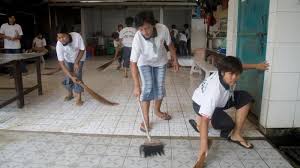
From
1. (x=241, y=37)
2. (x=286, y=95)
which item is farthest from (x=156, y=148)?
(x=241, y=37)

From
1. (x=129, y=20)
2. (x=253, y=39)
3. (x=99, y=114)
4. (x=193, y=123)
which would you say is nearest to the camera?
(x=193, y=123)

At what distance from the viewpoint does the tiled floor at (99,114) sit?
3486 millimetres

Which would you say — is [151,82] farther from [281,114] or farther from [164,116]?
Answer: [281,114]

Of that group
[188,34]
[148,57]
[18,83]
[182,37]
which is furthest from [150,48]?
[188,34]

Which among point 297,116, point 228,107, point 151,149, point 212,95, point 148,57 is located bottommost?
point 151,149

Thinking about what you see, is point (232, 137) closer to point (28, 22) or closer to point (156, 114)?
point (156, 114)

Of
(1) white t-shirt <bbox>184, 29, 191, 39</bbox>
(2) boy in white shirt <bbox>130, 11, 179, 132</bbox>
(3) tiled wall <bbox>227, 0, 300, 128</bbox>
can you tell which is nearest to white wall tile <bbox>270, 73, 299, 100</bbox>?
(3) tiled wall <bbox>227, 0, 300, 128</bbox>

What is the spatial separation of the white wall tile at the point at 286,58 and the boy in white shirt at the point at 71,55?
281 centimetres

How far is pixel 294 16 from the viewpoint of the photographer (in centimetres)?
295

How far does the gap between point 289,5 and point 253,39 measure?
0.84 metres

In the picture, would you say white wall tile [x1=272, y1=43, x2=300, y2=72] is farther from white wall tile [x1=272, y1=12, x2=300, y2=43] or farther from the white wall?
the white wall

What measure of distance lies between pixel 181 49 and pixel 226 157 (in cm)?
1048

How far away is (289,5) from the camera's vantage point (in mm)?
2916

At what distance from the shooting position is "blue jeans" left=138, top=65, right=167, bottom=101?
340 centimetres
